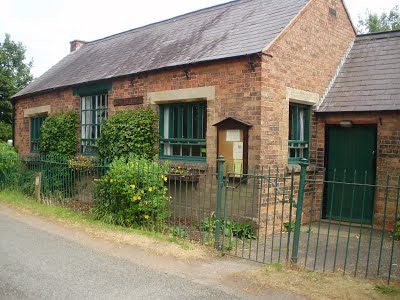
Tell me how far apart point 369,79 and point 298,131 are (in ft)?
6.73

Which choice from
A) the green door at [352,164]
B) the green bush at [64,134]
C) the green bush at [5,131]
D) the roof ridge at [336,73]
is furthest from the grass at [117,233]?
the green bush at [5,131]

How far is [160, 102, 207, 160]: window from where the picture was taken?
28.8ft

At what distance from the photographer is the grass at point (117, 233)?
6.14 m

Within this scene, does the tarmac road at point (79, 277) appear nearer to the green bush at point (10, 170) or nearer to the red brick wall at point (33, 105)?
the green bush at point (10, 170)

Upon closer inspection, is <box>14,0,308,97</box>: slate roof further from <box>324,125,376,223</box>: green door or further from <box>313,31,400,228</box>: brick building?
<box>324,125,376,223</box>: green door

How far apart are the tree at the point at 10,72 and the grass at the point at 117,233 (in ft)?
53.4

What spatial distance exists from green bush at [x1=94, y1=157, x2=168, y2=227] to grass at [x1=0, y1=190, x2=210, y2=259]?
0.27m

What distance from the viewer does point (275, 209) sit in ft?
21.2

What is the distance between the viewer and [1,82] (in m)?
23.3

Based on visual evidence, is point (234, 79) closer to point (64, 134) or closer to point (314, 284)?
point (314, 284)

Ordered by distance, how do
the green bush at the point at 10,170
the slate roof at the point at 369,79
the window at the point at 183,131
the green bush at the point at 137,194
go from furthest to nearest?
the green bush at the point at 10,170, the window at the point at 183,131, the slate roof at the point at 369,79, the green bush at the point at 137,194

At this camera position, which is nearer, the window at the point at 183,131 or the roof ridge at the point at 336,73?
the window at the point at 183,131

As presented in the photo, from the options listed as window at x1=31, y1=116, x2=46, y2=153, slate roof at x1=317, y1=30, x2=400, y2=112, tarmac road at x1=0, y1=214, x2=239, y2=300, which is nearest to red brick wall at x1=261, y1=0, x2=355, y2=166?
slate roof at x1=317, y1=30, x2=400, y2=112

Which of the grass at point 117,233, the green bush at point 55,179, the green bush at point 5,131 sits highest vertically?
the green bush at point 5,131
